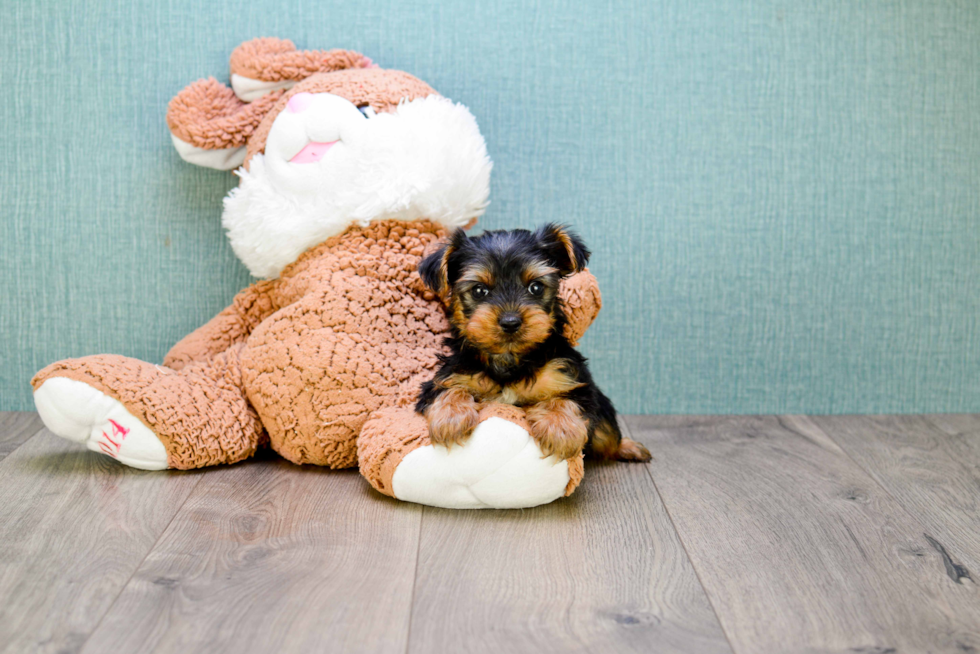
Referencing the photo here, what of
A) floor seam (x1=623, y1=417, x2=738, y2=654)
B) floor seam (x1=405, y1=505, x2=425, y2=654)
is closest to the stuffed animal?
floor seam (x1=405, y1=505, x2=425, y2=654)

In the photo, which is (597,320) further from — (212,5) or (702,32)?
(212,5)

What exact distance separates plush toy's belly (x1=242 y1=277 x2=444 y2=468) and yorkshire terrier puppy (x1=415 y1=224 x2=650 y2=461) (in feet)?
0.49

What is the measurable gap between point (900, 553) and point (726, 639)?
629mm

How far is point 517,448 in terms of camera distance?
1.92m

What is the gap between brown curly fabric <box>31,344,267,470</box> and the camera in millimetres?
2193

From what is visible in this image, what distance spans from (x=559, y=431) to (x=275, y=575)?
28.2 inches

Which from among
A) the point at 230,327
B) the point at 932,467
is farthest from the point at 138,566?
the point at 932,467

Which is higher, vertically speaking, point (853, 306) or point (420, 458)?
point (853, 306)

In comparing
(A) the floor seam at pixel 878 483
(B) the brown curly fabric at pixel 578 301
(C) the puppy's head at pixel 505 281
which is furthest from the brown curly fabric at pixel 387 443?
(A) the floor seam at pixel 878 483

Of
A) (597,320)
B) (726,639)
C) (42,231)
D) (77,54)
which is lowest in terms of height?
(726,639)

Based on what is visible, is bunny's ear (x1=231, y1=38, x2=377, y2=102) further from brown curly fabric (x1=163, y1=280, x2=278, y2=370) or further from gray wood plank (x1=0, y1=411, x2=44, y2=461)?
→ gray wood plank (x1=0, y1=411, x2=44, y2=461)

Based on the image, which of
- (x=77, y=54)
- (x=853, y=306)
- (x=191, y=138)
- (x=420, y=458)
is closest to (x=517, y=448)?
(x=420, y=458)

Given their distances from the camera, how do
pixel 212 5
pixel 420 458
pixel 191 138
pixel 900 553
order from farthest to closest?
pixel 212 5 → pixel 191 138 → pixel 420 458 → pixel 900 553

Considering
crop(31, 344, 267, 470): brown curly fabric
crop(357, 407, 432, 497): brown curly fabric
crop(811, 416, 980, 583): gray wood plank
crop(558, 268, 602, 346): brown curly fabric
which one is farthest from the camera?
crop(558, 268, 602, 346): brown curly fabric
